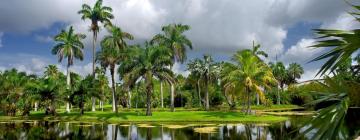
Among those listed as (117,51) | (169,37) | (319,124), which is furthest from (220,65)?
(319,124)

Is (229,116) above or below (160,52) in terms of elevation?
below

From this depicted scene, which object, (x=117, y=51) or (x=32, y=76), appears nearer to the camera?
(x=117, y=51)

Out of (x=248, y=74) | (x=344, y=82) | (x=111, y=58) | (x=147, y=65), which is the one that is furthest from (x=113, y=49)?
(x=344, y=82)

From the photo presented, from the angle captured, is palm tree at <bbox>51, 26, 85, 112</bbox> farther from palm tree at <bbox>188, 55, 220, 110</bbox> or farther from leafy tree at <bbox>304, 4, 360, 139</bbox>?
leafy tree at <bbox>304, 4, 360, 139</bbox>

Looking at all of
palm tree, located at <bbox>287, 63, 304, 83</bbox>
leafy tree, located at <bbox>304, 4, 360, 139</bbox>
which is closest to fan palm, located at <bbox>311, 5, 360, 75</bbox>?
leafy tree, located at <bbox>304, 4, 360, 139</bbox>

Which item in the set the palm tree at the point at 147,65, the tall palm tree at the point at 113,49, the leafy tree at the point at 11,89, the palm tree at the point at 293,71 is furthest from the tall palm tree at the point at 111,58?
the palm tree at the point at 293,71

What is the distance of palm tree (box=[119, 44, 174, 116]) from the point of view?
5741 cm

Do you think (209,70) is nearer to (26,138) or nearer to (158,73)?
(158,73)

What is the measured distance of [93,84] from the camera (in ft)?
222

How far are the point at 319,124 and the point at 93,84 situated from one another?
63.6 m

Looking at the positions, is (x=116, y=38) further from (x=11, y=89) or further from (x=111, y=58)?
(x=11, y=89)

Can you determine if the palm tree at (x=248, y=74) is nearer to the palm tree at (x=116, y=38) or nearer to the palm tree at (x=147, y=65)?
the palm tree at (x=147, y=65)

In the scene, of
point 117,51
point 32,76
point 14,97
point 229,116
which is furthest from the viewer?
point 32,76

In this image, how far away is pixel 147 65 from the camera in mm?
56969
